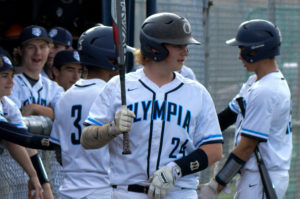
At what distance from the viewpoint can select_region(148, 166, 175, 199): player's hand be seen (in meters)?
3.53

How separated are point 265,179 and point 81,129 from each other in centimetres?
150

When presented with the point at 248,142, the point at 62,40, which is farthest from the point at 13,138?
the point at 62,40

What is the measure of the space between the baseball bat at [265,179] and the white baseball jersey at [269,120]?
0.05 metres

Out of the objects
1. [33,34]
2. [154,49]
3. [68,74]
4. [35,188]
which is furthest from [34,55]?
[154,49]

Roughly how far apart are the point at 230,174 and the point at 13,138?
166 centimetres

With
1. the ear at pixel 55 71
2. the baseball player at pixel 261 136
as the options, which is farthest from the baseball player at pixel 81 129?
the ear at pixel 55 71

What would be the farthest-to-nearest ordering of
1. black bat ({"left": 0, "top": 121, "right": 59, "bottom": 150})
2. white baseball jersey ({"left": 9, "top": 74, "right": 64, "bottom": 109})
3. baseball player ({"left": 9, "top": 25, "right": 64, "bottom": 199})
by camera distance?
white baseball jersey ({"left": 9, "top": 74, "right": 64, "bottom": 109}), baseball player ({"left": 9, "top": 25, "right": 64, "bottom": 199}), black bat ({"left": 0, "top": 121, "right": 59, "bottom": 150})

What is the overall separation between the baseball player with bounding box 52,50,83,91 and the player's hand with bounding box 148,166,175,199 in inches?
117

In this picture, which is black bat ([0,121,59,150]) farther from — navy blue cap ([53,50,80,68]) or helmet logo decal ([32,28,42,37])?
helmet logo decal ([32,28,42,37])

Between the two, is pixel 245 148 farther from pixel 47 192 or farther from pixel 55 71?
pixel 55 71

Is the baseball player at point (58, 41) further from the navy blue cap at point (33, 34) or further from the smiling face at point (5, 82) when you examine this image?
the smiling face at point (5, 82)

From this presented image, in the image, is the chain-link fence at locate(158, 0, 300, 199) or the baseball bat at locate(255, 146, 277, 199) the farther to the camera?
the chain-link fence at locate(158, 0, 300, 199)

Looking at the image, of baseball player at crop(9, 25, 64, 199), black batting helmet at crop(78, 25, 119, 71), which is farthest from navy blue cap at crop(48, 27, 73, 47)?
black batting helmet at crop(78, 25, 119, 71)

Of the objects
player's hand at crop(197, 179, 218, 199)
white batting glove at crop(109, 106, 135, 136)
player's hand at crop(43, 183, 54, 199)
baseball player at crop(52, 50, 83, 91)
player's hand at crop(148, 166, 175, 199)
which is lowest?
player's hand at crop(43, 183, 54, 199)
